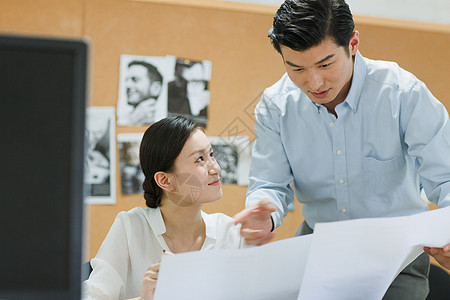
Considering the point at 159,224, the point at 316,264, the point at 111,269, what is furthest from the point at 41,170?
the point at 159,224

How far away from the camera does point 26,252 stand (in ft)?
1.96

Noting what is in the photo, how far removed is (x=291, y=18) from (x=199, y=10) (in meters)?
1.13

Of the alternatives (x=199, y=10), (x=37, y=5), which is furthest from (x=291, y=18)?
(x=37, y=5)

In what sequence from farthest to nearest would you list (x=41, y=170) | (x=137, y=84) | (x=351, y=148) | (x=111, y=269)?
(x=137, y=84) → (x=351, y=148) → (x=111, y=269) → (x=41, y=170)

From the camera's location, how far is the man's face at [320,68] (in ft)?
4.08

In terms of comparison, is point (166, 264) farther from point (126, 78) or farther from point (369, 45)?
point (369, 45)

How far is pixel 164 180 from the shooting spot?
1513 mm

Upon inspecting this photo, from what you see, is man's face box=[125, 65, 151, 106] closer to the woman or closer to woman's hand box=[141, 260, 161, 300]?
the woman

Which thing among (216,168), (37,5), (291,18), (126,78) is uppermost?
(37,5)

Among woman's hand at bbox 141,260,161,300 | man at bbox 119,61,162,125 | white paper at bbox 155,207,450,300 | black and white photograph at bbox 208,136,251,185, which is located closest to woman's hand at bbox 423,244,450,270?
white paper at bbox 155,207,450,300

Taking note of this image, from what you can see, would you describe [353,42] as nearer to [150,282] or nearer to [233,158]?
[150,282]

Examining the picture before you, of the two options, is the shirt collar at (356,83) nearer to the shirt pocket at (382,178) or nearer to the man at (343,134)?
the man at (343,134)

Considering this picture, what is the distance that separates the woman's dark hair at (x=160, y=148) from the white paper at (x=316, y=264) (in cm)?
62

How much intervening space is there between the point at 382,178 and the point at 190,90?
3.65 ft
